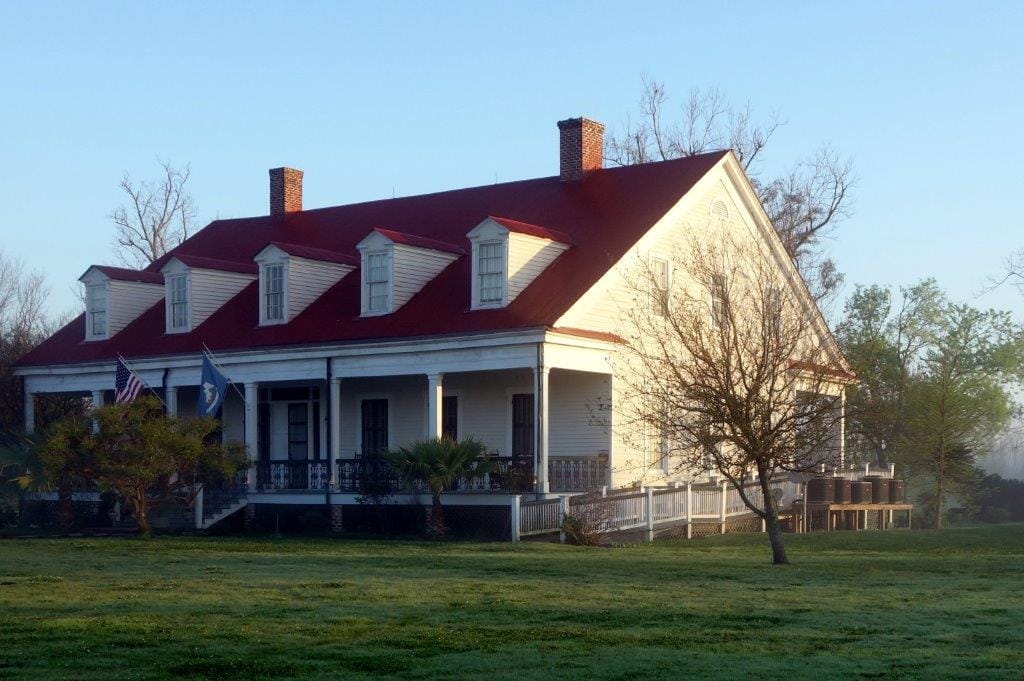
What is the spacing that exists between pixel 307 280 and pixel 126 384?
15.9 feet

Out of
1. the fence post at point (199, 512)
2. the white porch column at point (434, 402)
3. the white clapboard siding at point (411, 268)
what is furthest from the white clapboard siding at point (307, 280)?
the white porch column at point (434, 402)

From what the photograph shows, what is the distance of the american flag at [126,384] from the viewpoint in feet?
105

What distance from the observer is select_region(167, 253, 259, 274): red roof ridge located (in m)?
35.8

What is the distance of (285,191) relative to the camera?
40.8 m

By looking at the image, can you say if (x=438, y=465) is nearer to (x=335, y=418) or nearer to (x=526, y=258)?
(x=335, y=418)

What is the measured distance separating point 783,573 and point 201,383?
17.0 meters

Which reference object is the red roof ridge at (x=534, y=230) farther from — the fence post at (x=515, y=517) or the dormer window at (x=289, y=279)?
the fence post at (x=515, y=517)

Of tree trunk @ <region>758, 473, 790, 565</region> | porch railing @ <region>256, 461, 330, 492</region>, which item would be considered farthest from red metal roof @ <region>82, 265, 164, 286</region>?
tree trunk @ <region>758, 473, 790, 565</region>

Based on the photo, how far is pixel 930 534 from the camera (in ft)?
93.9

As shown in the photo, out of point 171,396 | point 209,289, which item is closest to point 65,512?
point 171,396

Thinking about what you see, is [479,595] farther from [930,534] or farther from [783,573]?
[930,534]

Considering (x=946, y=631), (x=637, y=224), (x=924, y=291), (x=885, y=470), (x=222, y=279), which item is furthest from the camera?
(x=924, y=291)

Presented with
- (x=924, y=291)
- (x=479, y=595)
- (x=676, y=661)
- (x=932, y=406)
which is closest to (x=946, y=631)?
(x=676, y=661)

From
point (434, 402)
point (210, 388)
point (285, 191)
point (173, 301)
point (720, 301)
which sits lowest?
point (434, 402)
